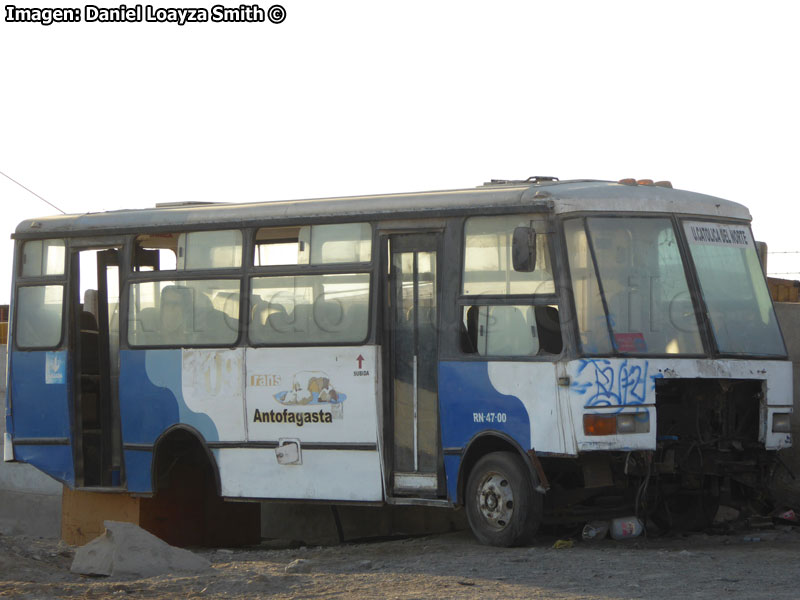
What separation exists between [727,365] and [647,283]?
0.89m

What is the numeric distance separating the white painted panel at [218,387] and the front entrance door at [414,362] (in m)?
1.63

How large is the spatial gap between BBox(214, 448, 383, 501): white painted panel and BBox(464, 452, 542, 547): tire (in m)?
1.02

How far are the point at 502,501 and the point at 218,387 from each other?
10.3ft

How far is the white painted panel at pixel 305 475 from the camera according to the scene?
1237 centimetres

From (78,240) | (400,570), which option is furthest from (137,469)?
(400,570)

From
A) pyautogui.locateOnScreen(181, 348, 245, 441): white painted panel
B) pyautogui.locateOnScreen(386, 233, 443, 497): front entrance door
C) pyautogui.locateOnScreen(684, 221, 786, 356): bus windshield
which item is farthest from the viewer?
pyautogui.locateOnScreen(181, 348, 245, 441): white painted panel

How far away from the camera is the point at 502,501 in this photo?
449 inches

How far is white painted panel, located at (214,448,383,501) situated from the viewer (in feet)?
40.6

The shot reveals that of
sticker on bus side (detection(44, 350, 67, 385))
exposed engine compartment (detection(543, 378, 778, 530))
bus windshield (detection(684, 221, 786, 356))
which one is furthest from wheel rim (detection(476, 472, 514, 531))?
sticker on bus side (detection(44, 350, 67, 385))

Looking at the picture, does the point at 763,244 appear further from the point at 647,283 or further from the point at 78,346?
the point at 78,346

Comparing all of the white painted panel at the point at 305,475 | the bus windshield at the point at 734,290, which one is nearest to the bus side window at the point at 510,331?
the bus windshield at the point at 734,290

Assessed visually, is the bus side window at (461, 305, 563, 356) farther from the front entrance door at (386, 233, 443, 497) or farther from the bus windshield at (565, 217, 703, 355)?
the front entrance door at (386, 233, 443, 497)

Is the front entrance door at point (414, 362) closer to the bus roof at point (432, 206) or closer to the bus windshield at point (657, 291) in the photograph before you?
the bus roof at point (432, 206)

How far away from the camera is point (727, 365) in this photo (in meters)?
11.4
